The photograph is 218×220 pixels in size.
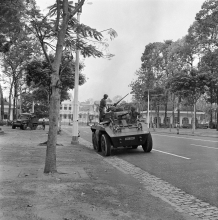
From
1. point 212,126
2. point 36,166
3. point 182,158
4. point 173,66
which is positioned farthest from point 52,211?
point 212,126

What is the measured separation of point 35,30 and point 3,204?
1013cm

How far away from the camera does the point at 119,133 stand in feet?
37.2

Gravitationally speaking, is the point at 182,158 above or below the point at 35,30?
below

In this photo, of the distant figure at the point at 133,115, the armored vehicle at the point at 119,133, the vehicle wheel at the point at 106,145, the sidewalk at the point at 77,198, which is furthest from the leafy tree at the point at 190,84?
the sidewalk at the point at 77,198

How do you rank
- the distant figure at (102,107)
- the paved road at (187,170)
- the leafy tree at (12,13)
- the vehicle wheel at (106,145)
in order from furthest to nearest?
1. the distant figure at (102,107)
2. the vehicle wheel at (106,145)
3. the leafy tree at (12,13)
4. the paved road at (187,170)

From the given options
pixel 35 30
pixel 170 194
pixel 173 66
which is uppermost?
pixel 173 66

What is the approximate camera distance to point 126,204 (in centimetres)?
465

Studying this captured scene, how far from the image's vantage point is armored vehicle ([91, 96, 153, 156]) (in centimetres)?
1134

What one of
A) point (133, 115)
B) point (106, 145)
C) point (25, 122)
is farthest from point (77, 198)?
point (25, 122)

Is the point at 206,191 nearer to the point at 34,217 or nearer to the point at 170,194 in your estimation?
the point at 170,194

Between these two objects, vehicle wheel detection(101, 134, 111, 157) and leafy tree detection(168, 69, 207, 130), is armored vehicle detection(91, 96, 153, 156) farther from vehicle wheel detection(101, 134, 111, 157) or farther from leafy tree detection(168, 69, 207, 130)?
leafy tree detection(168, 69, 207, 130)

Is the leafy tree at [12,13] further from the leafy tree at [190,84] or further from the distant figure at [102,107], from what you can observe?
the leafy tree at [190,84]

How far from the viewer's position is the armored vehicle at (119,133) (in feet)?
37.2

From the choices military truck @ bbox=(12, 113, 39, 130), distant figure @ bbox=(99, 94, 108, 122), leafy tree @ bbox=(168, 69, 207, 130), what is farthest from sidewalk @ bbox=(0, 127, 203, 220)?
military truck @ bbox=(12, 113, 39, 130)
